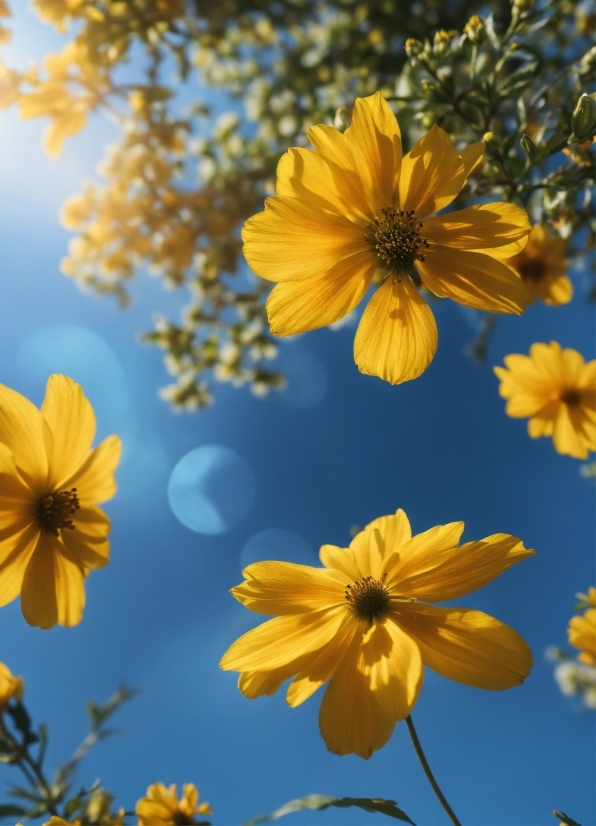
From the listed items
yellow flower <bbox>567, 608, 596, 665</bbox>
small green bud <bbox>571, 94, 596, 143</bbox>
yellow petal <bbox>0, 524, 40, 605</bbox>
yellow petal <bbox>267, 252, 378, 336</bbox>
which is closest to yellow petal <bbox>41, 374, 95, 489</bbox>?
yellow petal <bbox>0, 524, 40, 605</bbox>

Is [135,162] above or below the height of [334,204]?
above

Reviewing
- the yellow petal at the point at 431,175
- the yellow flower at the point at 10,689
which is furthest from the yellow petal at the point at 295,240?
the yellow flower at the point at 10,689

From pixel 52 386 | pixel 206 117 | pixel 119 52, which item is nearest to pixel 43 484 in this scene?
pixel 52 386

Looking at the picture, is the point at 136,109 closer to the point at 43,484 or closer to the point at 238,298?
the point at 238,298

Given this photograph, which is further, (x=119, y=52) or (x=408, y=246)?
(x=119, y=52)

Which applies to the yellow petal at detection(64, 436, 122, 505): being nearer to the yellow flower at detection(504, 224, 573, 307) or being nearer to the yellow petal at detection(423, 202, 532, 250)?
the yellow petal at detection(423, 202, 532, 250)
